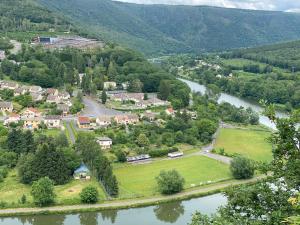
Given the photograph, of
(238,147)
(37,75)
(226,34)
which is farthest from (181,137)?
(226,34)

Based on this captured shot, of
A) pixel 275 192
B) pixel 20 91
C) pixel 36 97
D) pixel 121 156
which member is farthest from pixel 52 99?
pixel 275 192

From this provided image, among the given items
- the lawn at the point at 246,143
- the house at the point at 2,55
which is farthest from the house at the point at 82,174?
the house at the point at 2,55

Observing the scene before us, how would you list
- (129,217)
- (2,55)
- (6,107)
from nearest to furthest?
(129,217), (6,107), (2,55)

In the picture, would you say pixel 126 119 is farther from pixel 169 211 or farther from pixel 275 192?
pixel 275 192

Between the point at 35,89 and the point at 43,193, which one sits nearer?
the point at 43,193

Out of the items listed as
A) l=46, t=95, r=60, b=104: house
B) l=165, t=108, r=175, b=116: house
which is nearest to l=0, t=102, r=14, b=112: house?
l=46, t=95, r=60, b=104: house

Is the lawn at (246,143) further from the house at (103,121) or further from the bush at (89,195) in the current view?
the bush at (89,195)

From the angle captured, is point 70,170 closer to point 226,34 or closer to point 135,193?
point 135,193
